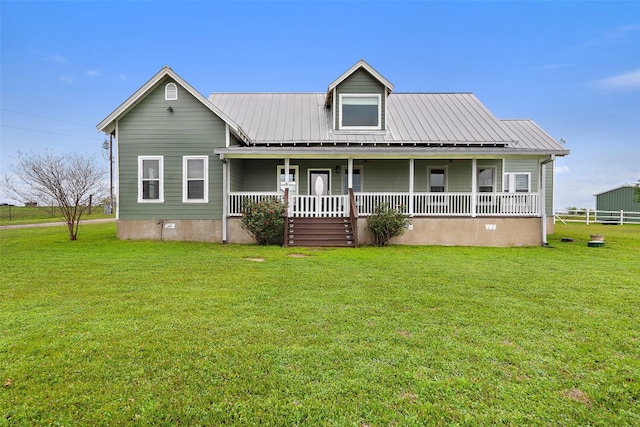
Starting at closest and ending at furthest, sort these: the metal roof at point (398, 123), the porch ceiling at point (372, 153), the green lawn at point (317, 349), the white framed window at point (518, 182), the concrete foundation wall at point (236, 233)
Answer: the green lawn at point (317, 349), the porch ceiling at point (372, 153), the concrete foundation wall at point (236, 233), the metal roof at point (398, 123), the white framed window at point (518, 182)

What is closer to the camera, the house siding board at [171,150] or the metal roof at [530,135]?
the house siding board at [171,150]

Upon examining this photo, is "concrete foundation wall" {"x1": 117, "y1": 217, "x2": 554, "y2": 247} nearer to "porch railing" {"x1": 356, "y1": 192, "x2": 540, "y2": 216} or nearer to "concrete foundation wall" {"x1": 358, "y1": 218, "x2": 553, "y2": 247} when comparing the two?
"concrete foundation wall" {"x1": 358, "y1": 218, "x2": 553, "y2": 247}

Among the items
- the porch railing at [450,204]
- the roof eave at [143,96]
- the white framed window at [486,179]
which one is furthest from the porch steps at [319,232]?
the white framed window at [486,179]

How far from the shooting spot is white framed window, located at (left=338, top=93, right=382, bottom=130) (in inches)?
610

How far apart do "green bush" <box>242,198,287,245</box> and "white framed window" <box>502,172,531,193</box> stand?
42.6 feet

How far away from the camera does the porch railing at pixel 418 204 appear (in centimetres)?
1318

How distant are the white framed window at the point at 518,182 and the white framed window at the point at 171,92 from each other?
55.4ft

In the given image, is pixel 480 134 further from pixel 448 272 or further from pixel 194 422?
pixel 194 422

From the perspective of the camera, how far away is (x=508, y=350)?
11.4 feet

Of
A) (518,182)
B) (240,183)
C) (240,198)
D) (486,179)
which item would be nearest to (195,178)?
(240,198)

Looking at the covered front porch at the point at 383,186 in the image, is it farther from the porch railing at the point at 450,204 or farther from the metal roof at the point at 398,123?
the metal roof at the point at 398,123

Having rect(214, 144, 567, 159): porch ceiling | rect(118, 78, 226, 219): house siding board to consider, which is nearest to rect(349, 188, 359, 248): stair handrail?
rect(214, 144, 567, 159): porch ceiling

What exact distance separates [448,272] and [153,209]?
11282mm

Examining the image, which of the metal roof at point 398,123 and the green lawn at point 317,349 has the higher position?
the metal roof at point 398,123
